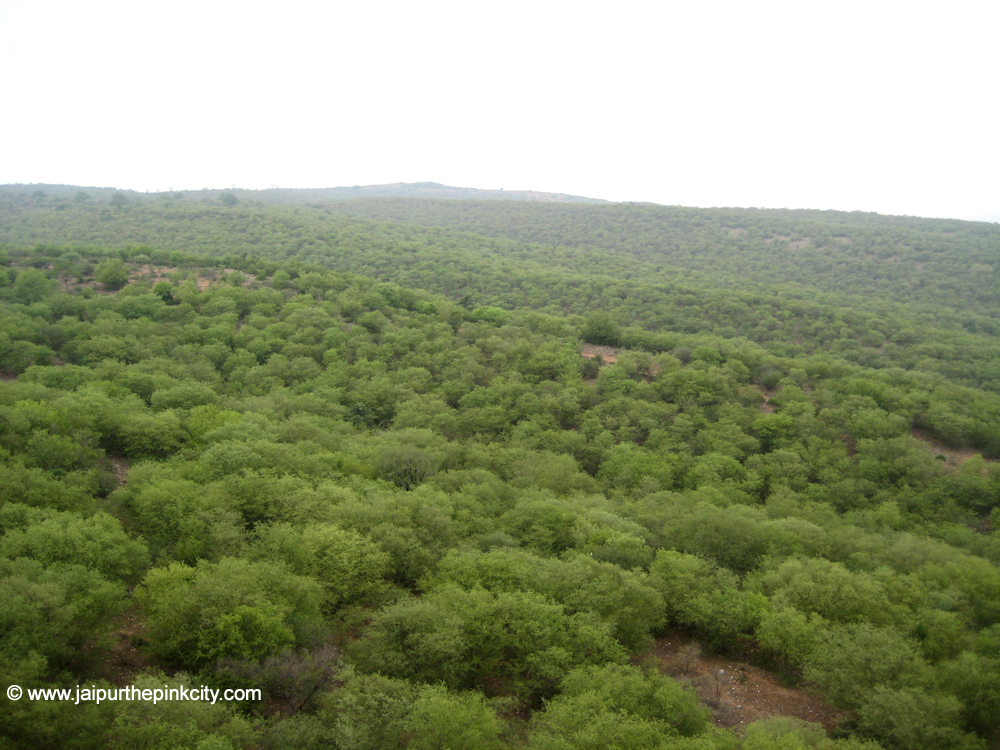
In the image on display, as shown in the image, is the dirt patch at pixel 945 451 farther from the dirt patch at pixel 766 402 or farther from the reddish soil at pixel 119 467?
the reddish soil at pixel 119 467

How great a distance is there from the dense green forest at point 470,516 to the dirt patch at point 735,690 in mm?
177

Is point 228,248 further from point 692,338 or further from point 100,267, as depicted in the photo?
point 692,338

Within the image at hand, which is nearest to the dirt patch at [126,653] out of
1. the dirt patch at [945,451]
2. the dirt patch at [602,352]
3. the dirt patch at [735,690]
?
the dirt patch at [735,690]

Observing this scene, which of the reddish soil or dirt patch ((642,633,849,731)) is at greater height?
the reddish soil

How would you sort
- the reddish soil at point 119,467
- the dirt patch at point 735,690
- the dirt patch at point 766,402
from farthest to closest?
the dirt patch at point 766,402, the reddish soil at point 119,467, the dirt patch at point 735,690

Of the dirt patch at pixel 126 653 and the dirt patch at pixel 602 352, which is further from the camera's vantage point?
the dirt patch at pixel 602 352

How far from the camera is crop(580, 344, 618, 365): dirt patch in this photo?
50.0 meters

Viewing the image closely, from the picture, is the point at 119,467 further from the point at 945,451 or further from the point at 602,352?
the point at 945,451

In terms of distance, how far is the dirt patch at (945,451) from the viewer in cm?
3644

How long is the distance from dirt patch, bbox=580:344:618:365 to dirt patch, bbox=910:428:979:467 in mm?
22794

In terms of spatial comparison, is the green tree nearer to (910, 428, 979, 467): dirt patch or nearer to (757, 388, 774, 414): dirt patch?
(757, 388, 774, 414): dirt patch

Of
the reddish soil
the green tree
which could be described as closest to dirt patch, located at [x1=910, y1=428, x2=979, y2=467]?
the reddish soil

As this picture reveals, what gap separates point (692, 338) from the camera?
2157 inches

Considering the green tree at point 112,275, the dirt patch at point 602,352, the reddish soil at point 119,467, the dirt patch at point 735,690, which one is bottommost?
the dirt patch at point 735,690
